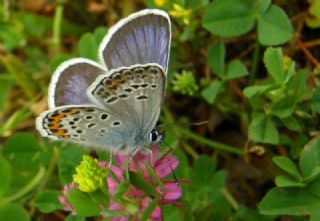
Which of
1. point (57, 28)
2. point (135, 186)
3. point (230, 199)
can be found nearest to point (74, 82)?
point (135, 186)

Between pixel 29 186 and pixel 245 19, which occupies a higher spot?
pixel 245 19

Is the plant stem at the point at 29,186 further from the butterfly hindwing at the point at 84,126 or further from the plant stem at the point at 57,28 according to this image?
the plant stem at the point at 57,28

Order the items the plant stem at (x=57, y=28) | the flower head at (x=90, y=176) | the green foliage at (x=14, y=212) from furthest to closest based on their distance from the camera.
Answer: the plant stem at (x=57, y=28)
the green foliage at (x=14, y=212)
the flower head at (x=90, y=176)

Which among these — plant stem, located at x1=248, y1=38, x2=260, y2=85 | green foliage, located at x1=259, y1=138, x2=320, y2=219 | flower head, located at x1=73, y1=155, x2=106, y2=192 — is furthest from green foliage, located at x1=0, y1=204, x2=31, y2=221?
plant stem, located at x1=248, y1=38, x2=260, y2=85

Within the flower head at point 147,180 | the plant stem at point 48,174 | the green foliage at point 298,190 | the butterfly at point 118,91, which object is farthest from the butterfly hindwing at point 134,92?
the plant stem at point 48,174

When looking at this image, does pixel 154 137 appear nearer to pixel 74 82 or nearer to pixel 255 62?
pixel 74 82

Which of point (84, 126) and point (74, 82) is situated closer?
point (84, 126)

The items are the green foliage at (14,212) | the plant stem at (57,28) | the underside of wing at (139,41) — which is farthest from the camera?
the plant stem at (57,28)
